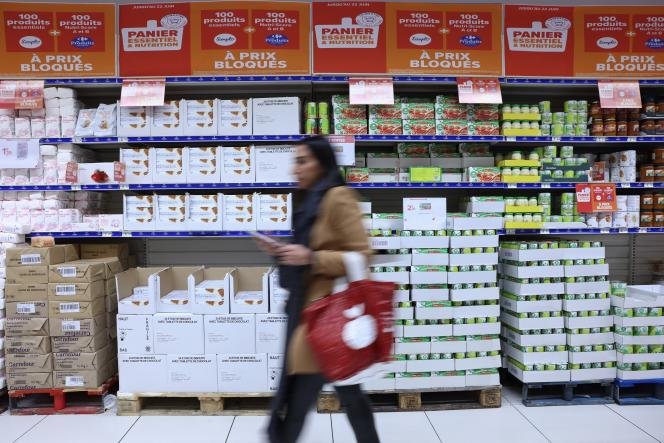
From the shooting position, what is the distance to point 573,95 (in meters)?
4.28

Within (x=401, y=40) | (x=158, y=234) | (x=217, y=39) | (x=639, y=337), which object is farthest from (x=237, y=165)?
(x=639, y=337)

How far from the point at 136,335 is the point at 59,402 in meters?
0.78

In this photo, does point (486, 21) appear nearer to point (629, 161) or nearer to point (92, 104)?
point (629, 161)

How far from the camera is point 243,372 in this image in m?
3.37

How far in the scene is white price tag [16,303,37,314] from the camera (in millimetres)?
3398

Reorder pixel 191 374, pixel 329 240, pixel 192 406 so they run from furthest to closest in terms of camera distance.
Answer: pixel 192 406 < pixel 191 374 < pixel 329 240

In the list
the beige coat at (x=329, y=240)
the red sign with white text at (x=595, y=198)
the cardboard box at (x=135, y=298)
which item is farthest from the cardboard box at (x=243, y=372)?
the red sign with white text at (x=595, y=198)

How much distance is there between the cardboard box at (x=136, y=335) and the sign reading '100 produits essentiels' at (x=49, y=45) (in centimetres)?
204

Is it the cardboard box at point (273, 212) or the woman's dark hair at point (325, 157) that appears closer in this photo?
the woman's dark hair at point (325, 157)

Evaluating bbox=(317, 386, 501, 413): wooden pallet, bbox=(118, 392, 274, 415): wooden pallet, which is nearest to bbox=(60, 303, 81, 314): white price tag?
bbox=(118, 392, 274, 415): wooden pallet

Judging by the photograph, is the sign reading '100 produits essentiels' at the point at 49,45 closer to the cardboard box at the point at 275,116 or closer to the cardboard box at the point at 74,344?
the cardboard box at the point at 275,116

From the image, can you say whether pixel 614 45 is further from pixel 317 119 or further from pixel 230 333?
pixel 230 333

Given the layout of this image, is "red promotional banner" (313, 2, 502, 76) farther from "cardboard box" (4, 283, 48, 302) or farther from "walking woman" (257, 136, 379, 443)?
"cardboard box" (4, 283, 48, 302)

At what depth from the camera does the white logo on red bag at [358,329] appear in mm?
1734
